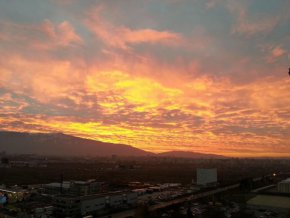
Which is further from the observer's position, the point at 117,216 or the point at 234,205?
the point at 234,205

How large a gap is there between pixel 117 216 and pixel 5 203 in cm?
1260

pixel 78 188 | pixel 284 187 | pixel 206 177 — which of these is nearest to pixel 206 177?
pixel 206 177

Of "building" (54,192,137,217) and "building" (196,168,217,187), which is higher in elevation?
"building" (196,168,217,187)

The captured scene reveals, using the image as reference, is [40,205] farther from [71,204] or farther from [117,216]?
[117,216]

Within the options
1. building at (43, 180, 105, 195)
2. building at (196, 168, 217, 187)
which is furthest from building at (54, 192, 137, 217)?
building at (196, 168, 217, 187)

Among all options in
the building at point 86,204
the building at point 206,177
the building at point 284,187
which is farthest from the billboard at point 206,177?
the building at point 86,204

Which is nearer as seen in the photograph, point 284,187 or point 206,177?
point 284,187

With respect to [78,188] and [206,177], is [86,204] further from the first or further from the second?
[206,177]

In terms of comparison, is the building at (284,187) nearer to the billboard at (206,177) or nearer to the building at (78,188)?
the billboard at (206,177)

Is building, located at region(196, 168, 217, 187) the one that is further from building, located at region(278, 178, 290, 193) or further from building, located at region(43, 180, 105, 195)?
building, located at region(43, 180, 105, 195)

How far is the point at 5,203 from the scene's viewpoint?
106 feet

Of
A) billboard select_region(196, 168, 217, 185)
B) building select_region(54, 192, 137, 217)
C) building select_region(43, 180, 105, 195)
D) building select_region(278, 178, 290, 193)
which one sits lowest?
building select_region(54, 192, 137, 217)

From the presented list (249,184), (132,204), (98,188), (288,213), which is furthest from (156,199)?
(249,184)

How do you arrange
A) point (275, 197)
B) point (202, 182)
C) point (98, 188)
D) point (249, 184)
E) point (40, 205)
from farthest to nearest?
point (202, 182) → point (249, 184) → point (98, 188) → point (275, 197) → point (40, 205)
